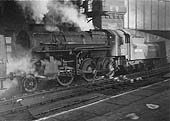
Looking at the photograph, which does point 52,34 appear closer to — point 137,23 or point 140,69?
point 140,69

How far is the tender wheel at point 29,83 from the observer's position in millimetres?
8816

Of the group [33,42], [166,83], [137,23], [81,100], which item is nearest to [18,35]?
[33,42]

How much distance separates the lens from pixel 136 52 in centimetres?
1370

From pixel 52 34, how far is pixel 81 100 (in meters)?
3.77

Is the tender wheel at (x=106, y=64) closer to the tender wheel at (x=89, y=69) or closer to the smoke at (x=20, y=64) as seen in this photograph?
the tender wheel at (x=89, y=69)

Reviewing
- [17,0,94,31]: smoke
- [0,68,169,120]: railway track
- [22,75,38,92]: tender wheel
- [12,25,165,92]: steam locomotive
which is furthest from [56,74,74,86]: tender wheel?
Result: [17,0,94,31]: smoke

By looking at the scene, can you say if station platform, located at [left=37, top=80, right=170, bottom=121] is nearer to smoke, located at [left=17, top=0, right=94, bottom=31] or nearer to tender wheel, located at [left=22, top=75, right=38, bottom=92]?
tender wheel, located at [left=22, top=75, right=38, bottom=92]

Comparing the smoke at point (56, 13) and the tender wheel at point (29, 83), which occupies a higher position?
the smoke at point (56, 13)

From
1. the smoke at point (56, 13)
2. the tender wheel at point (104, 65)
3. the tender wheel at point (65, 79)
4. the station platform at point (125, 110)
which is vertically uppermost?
the smoke at point (56, 13)

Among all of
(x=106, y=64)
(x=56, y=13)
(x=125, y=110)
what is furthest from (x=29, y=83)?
(x=56, y=13)

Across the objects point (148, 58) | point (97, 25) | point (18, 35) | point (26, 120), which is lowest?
point (26, 120)

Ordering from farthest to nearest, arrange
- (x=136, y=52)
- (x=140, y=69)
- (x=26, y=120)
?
(x=140, y=69)
(x=136, y=52)
(x=26, y=120)

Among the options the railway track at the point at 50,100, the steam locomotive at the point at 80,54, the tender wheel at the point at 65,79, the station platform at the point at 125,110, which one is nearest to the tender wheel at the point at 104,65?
the steam locomotive at the point at 80,54

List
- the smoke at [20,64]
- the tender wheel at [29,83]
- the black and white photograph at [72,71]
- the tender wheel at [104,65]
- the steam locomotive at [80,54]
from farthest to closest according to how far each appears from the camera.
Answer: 1. the tender wheel at [104,65]
2. the steam locomotive at [80,54]
3. the tender wheel at [29,83]
4. the smoke at [20,64]
5. the black and white photograph at [72,71]
